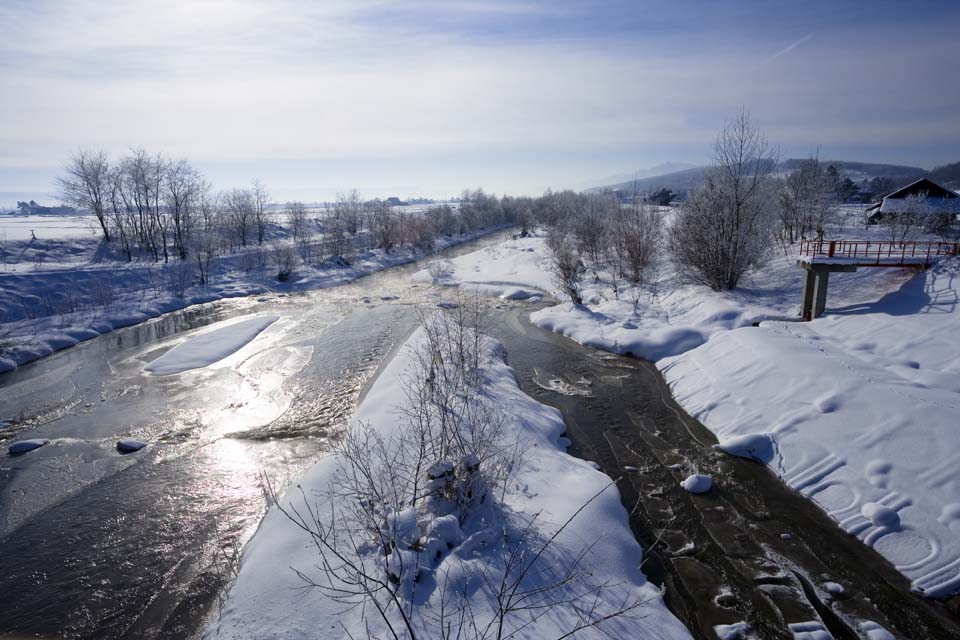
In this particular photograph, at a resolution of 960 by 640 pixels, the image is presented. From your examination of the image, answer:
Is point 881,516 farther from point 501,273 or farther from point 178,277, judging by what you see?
point 178,277

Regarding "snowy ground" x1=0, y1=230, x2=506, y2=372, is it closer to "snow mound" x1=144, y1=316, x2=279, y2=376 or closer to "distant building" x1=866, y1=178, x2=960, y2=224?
"snow mound" x1=144, y1=316, x2=279, y2=376

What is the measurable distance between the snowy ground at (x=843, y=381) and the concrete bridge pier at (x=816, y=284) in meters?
0.62

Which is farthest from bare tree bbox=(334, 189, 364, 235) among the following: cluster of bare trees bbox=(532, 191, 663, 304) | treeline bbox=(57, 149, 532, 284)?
cluster of bare trees bbox=(532, 191, 663, 304)

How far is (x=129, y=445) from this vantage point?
13.2m

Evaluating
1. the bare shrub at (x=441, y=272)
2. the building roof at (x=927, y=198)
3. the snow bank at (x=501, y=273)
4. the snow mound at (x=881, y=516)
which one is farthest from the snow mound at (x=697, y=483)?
the building roof at (x=927, y=198)

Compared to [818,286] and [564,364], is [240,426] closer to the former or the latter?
[564,364]

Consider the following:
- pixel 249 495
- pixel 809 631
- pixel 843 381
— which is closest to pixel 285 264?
pixel 249 495

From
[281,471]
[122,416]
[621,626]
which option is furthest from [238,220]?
[621,626]

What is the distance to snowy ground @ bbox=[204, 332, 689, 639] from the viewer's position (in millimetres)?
7035

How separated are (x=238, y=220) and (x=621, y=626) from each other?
193 feet

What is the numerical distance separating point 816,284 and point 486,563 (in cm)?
1935

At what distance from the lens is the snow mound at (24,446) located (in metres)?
13.2

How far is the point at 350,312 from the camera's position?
29.1 metres

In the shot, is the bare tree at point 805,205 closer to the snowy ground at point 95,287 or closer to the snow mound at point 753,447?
the snow mound at point 753,447
